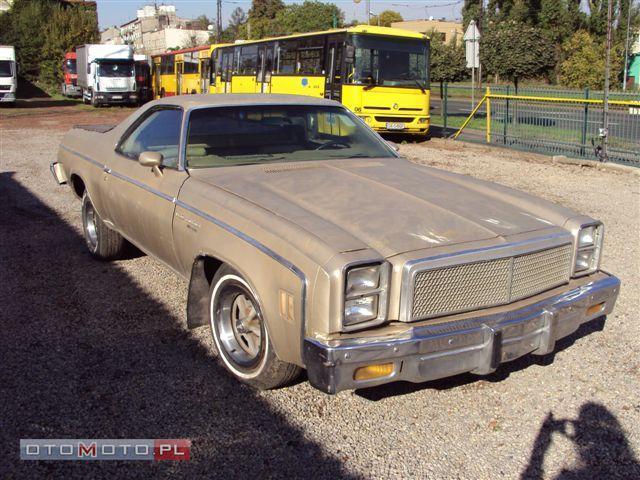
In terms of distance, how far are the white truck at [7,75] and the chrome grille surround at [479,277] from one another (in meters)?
32.3

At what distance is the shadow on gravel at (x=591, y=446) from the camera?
303cm

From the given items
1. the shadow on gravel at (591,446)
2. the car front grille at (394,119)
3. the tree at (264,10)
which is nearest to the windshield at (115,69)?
the car front grille at (394,119)

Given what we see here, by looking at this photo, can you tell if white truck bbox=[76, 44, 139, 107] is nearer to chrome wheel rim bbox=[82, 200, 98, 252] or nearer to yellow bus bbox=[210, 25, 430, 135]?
yellow bus bbox=[210, 25, 430, 135]

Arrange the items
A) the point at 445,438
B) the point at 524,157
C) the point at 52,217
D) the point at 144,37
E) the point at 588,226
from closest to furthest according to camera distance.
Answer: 1. the point at 445,438
2. the point at 588,226
3. the point at 52,217
4. the point at 524,157
5. the point at 144,37

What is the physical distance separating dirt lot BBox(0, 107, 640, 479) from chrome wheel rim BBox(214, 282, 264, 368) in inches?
7.0

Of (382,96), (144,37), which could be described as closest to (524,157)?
(382,96)

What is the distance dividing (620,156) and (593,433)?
10.7 m

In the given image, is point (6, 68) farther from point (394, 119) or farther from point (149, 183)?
point (149, 183)

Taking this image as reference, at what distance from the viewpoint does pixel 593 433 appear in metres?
3.37

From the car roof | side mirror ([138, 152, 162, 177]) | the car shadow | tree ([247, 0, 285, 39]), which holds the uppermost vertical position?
tree ([247, 0, 285, 39])

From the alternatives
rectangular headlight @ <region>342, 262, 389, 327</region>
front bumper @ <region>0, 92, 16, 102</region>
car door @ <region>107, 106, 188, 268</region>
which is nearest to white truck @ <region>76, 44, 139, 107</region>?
front bumper @ <region>0, 92, 16, 102</region>

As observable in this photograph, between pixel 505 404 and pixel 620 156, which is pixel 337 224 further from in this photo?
pixel 620 156

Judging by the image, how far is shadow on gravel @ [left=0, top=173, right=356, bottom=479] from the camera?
3061mm

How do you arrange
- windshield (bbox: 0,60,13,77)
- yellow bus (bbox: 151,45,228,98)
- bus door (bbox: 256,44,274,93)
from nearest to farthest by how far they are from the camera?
bus door (bbox: 256,44,274,93) → yellow bus (bbox: 151,45,228,98) → windshield (bbox: 0,60,13,77)
